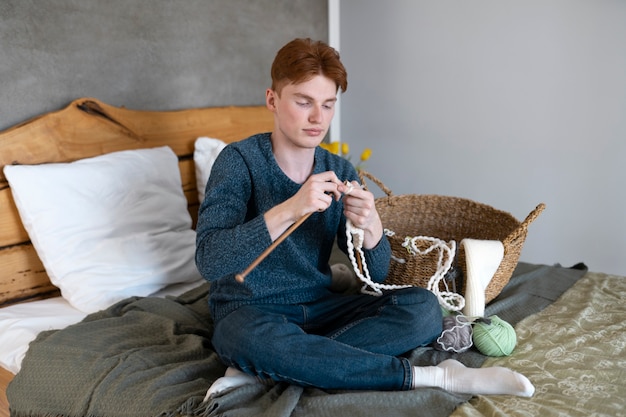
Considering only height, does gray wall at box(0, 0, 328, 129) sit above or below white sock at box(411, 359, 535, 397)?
above

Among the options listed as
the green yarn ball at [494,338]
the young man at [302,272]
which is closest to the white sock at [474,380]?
the young man at [302,272]

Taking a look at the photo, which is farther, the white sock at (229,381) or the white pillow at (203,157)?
the white pillow at (203,157)

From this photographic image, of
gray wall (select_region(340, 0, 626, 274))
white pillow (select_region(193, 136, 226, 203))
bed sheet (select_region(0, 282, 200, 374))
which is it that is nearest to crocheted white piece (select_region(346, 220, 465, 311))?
bed sheet (select_region(0, 282, 200, 374))

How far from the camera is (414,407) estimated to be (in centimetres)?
105

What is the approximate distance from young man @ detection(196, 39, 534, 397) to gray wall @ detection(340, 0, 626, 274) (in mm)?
1145

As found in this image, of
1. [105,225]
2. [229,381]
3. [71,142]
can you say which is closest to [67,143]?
[71,142]

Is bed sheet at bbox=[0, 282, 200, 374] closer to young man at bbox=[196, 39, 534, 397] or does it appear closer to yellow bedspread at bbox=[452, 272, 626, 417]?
young man at bbox=[196, 39, 534, 397]

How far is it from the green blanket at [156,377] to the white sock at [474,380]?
40 millimetres

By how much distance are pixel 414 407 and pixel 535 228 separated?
5.13 ft

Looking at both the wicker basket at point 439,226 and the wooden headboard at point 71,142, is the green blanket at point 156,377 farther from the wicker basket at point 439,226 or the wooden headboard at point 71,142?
the wooden headboard at point 71,142

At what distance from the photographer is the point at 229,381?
1126 millimetres

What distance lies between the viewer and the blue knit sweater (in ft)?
4.14

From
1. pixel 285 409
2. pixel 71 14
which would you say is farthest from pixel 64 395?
pixel 71 14

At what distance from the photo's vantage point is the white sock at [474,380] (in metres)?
1.10
